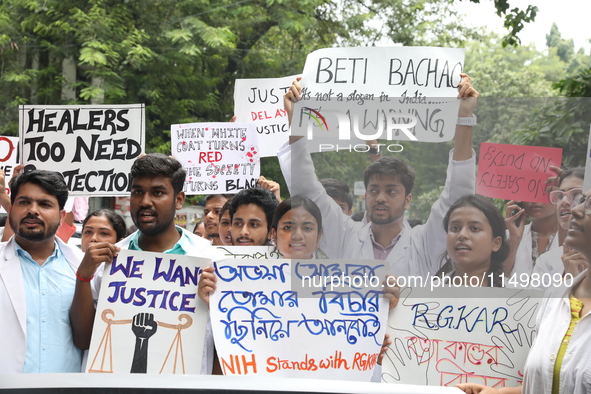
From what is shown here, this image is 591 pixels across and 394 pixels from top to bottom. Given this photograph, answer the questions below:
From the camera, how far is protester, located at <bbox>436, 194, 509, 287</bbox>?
10.8 feet

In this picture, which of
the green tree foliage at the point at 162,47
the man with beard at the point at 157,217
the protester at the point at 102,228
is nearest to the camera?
the man with beard at the point at 157,217

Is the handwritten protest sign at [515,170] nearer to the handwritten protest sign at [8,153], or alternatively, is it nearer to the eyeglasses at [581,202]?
the eyeglasses at [581,202]

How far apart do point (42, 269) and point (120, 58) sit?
11.3 metres

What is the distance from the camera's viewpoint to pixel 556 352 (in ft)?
9.39

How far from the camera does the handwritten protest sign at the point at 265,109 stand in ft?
21.7

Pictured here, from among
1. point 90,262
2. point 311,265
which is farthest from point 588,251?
point 90,262

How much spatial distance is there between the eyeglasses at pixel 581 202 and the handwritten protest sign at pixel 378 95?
2.09 ft

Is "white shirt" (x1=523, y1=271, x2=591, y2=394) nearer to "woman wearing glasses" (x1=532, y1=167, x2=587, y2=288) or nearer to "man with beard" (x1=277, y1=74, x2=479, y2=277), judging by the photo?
"woman wearing glasses" (x1=532, y1=167, x2=587, y2=288)

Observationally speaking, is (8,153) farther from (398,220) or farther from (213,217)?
(398,220)

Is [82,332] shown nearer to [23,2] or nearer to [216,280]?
[216,280]

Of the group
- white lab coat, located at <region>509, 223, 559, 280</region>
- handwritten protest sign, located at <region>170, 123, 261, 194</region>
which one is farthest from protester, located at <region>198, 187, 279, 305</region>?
white lab coat, located at <region>509, 223, 559, 280</region>

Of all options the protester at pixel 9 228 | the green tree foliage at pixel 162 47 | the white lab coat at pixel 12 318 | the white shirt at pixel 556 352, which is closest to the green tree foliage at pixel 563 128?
the white shirt at pixel 556 352

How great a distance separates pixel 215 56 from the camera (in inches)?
613

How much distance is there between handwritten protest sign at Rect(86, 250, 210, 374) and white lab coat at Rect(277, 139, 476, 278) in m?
0.59
